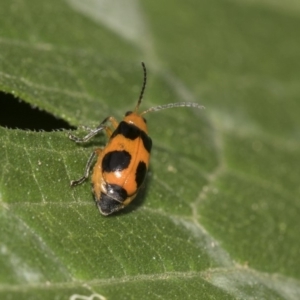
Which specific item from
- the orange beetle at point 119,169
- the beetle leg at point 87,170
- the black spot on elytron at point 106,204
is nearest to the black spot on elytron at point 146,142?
the orange beetle at point 119,169

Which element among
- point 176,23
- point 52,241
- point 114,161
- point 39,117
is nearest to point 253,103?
point 176,23

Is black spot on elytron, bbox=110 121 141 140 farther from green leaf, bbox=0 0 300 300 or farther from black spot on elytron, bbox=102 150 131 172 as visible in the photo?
green leaf, bbox=0 0 300 300

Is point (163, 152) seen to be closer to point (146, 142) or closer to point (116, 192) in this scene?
point (146, 142)

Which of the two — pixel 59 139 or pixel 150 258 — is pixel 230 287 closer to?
pixel 150 258

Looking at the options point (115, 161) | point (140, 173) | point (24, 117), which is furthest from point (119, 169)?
point (24, 117)

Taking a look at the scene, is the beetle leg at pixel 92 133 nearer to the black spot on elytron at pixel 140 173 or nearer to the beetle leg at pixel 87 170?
the beetle leg at pixel 87 170
